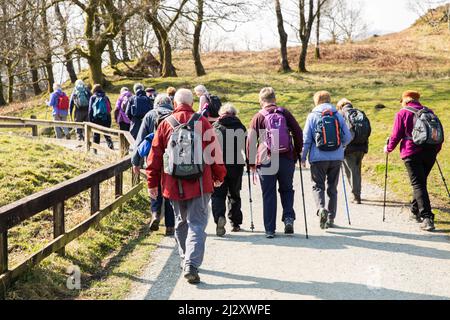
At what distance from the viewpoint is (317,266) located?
6148mm

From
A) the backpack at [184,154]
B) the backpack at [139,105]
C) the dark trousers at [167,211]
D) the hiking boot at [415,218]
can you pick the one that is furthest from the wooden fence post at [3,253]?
the backpack at [139,105]

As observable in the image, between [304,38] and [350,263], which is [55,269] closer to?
[350,263]

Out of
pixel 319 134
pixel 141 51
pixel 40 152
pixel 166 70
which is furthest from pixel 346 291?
pixel 141 51

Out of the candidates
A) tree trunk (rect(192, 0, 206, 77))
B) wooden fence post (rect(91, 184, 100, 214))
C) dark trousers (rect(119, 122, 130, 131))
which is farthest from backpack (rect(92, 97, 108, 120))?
tree trunk (rect(192, 0, 206, 77))

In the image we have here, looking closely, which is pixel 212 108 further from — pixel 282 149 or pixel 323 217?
pixel 323 217

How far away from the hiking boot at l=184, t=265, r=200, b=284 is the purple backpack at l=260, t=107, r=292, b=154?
2443 mm

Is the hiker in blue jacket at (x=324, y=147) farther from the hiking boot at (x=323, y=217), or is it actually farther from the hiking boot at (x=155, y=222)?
the hiking boot at (x=155, y=222)

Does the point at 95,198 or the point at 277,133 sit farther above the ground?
the point at 277,133

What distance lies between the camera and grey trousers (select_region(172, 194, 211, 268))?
5629mm

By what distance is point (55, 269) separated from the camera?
5961 millimetres

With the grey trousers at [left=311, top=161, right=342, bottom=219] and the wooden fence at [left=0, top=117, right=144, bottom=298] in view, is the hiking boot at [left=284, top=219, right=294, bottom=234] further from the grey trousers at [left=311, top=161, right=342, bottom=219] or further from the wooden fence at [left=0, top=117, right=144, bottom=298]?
the wooden fence at [left=0, top=117, right=144, bottom=298]

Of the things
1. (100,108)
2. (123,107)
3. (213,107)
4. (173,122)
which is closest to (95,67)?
(100,108)

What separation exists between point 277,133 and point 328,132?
35.4 inches

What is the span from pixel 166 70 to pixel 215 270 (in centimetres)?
2722
